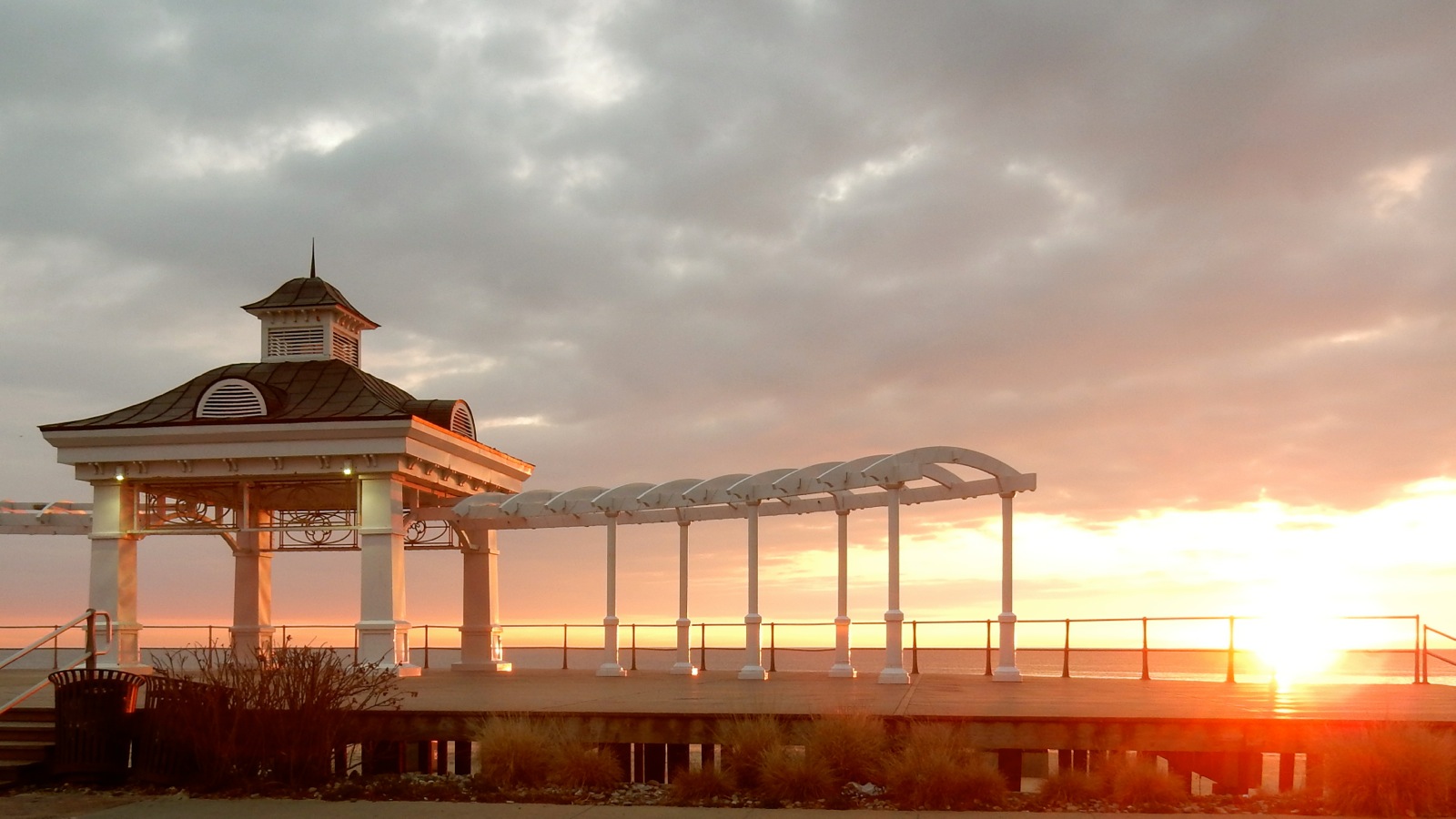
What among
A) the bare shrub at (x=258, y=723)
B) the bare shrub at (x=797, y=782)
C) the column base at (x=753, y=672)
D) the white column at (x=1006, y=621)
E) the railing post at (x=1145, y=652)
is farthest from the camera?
the railing post at (x=1145, y=652)

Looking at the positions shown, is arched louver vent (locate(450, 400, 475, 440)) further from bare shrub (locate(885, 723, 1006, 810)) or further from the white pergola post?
bare shrub (locate(885, 723, 1006, 810))

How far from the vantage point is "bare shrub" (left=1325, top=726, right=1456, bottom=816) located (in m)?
14.1

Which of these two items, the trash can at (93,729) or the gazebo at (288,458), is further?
the gazebo at (288,458)

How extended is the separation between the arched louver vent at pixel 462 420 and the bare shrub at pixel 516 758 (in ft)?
57.9

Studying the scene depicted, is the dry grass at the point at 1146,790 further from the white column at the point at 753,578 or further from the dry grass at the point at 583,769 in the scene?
the white column at the point at 753,578

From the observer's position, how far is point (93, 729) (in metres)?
17.4

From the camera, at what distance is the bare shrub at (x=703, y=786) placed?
15.8 m

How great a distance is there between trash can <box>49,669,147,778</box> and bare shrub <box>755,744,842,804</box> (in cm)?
823

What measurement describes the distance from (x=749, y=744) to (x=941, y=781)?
2.45 meters

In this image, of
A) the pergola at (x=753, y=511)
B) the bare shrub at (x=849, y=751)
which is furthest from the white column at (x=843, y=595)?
the bare shrub at (x=849, y=751)

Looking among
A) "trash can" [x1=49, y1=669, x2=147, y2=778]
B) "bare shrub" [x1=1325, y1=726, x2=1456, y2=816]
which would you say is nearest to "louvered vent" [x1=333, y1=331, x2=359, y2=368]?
"trash can" [x1=49, y1=669, x2=147, y2=778]

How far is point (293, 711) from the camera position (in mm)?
16984

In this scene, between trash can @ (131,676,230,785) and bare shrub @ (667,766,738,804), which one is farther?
trash can @ (131,676,230,785)

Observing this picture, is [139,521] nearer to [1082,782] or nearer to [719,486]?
[719,486]
